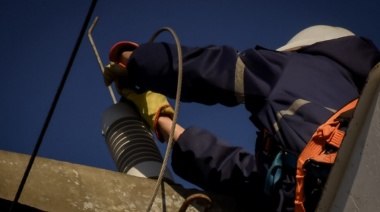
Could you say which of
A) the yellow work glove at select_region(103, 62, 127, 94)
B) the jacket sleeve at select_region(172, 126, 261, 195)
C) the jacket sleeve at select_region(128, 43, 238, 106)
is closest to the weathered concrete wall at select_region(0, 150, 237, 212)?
the jacket sleeve at select_region(172, 126, 261, 195)

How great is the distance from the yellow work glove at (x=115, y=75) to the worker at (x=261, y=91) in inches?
7.7

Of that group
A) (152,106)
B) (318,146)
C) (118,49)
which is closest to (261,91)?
(318,146)

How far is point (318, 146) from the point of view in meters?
1.69

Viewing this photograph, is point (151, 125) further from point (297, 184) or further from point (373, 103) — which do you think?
point (373, 103)

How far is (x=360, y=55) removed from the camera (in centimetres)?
219

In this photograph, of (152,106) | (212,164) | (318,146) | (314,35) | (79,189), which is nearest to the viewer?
(318,146)

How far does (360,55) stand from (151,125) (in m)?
1.02

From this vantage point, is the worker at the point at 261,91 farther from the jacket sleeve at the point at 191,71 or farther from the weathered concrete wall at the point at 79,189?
the weathered concrete wall at the point at 79,189

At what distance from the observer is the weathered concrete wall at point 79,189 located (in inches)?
77.3

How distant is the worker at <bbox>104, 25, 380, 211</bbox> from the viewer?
1.94 metres

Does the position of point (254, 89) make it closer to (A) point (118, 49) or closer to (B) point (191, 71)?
(B) point (191, 71)

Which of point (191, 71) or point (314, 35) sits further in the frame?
point (314, 35)

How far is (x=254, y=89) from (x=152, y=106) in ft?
2.28

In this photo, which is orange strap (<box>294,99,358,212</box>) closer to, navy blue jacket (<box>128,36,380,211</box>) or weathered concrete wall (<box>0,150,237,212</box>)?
navy blue jacket (<box>128,36,380,211</box>)
